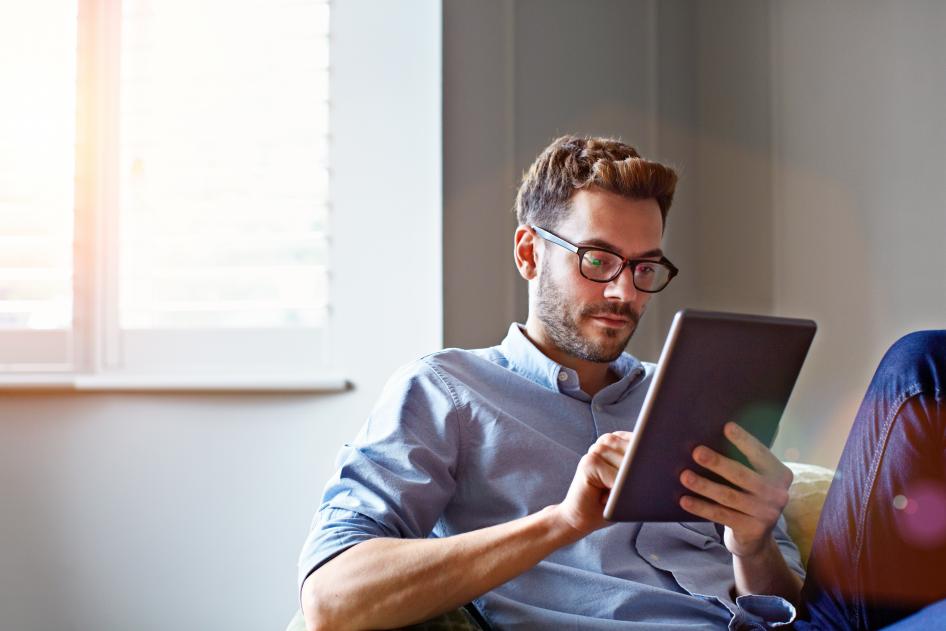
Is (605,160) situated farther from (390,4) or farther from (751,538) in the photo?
(390,4)

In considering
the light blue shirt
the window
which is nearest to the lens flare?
the light blue shirt

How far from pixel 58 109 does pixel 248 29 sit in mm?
550

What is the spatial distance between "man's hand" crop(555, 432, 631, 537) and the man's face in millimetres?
416

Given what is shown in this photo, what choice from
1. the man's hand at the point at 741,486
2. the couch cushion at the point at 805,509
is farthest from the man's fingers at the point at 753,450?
the couch cushion at the point at 805,509

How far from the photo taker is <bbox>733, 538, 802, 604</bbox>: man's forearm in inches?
51.9

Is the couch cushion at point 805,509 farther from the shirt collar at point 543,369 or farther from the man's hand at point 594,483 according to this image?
the man's hand at point 594,483

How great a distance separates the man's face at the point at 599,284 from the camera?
4.86 ft

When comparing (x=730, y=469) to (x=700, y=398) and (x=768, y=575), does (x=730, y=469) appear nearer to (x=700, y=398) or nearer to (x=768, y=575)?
(x=700, y=398)

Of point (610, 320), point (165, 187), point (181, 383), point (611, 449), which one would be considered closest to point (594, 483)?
point (611, 449)

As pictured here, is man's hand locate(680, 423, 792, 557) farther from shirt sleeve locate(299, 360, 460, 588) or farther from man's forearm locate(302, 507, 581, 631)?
shirt sleeve locate(299, 360, 460, 588)

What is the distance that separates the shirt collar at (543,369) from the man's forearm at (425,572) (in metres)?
0.40

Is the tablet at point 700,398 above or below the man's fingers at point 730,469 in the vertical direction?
above

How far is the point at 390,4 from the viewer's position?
2381 mm

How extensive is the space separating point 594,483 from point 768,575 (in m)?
0.42
